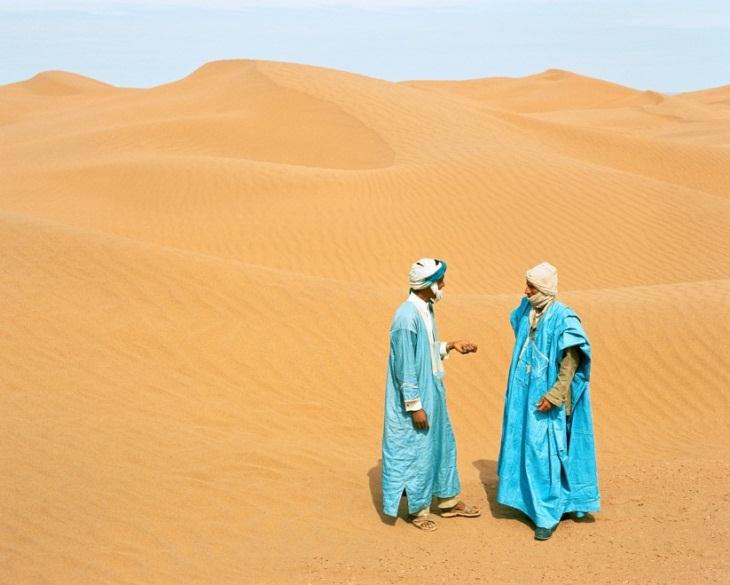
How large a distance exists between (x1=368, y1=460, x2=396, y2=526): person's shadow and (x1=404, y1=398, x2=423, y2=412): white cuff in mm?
871

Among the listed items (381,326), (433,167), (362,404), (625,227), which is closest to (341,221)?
(433,167)

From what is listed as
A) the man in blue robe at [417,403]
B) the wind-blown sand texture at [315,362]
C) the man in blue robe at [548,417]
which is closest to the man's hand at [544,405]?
the man in blue robe at [548,417]

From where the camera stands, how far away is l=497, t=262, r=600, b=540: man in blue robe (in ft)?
18.5

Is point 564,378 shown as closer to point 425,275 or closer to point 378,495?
point 425,275

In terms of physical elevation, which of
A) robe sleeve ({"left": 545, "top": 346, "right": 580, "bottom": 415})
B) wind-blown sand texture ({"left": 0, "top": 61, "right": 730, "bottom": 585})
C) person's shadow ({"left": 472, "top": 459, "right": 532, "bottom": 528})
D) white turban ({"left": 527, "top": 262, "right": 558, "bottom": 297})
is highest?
white turban ({"left": 527, "top": 262, "right": 558, "bottom": 297})

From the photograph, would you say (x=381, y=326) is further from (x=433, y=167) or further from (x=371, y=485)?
(x=433, y=167)

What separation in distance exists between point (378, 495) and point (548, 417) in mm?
1419

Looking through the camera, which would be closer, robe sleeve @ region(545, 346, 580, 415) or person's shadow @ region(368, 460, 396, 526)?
robe sleeve @ region(545, 346, 580, 415)

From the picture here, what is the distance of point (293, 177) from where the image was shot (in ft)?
62.7

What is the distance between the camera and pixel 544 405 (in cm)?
561

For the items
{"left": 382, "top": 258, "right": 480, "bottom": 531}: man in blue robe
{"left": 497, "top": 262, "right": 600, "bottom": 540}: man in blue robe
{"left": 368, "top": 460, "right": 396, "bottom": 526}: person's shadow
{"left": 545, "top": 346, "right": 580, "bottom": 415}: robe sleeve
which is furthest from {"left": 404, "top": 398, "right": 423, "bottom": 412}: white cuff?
{"left": 368, "top": 460, "right": 396, "bottom": 526}: person's shadow

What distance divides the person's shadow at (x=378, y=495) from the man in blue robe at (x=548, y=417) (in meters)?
0.75

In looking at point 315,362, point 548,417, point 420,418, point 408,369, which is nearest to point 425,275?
point 408,369

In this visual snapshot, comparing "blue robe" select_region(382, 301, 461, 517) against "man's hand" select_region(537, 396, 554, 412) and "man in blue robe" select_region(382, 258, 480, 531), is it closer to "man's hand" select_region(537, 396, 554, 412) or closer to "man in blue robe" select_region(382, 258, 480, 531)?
"man in blue robe" select_region(382, 258, 480, 531)
